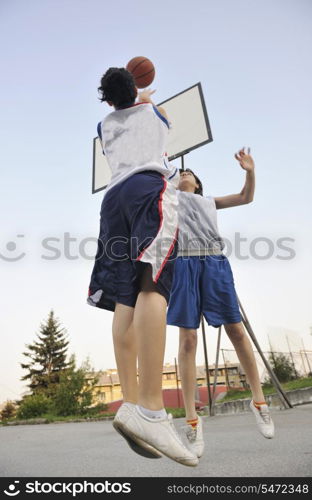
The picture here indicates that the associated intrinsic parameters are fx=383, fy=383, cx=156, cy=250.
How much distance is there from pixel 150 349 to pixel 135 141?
82cm

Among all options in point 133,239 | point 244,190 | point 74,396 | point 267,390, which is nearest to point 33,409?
point 74,396

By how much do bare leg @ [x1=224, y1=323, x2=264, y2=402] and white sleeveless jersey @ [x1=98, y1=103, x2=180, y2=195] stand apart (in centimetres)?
100

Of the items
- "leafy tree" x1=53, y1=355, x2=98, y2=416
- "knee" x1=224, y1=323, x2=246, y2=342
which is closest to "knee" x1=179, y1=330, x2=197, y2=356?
"knee" x1=224, y1=323, x2=246, y2=342

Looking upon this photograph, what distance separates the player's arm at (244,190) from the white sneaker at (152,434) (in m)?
1.51

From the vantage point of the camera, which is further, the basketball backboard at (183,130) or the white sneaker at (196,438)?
the basketball backboard at (183,130)

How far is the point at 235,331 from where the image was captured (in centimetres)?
217

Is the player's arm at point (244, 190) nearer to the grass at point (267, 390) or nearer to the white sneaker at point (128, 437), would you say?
the white sneaker at point (128, 437)

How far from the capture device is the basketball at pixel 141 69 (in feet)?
7.99

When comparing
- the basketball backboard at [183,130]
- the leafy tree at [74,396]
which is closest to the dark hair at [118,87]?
the basketball backboard at [183,130]

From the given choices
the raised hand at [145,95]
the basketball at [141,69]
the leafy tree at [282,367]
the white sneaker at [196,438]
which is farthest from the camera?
the leafy tree at [282,367]

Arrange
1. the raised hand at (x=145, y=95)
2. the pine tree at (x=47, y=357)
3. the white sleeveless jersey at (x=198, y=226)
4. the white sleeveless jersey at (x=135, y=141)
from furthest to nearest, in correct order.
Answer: the pine tree at (x=47, y=357), the white sleeveless jersey at (x=198, y=226), the raised hand at (x=145, y=95), the white sleeveless jersey at (x=135, y=141)

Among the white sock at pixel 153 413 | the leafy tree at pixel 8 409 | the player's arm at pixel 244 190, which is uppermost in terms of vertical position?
the leafy tree at pixel 8 409
